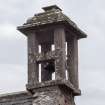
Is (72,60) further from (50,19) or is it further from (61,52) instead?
(50,19)

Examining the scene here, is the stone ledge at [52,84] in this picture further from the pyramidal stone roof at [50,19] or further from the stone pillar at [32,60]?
the pyramidal stone roof at [50,19]

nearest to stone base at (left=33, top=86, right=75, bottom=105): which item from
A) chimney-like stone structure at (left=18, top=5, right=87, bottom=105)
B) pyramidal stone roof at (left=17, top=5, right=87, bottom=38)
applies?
chimney-like stone structure at (left=18, top=5, right=87, bottom=105)

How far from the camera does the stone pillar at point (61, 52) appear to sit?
18062 mm

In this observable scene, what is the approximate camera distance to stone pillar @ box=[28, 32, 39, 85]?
18.4 metres

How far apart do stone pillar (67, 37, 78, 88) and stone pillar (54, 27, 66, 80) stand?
80 centimetres

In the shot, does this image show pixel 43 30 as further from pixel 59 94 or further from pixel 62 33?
pixel 59 94

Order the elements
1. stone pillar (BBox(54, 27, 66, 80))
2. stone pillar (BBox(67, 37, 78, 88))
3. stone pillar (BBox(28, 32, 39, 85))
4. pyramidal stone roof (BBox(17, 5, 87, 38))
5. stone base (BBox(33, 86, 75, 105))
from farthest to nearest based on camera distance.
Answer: stone pillar (BBox(67, 37, 78, 88))
pyramidal stone roof (BBox(17, 5, 87, 38))
stone pillar (BBox(28, 32, 39, 85))
stone pillar (BBox(54, 27, 66, 80))
stone base (BBox(33, 86, 75, 105))

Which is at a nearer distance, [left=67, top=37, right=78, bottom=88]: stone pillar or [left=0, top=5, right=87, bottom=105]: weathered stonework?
[left=0, top=5, right=87, bottom=105]: weathered stonework

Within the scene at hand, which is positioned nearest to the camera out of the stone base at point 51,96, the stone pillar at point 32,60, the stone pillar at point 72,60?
the stone base at point 51,96

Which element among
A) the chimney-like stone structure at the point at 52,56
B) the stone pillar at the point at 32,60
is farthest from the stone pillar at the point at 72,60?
the stone pillar at the point at 32,60

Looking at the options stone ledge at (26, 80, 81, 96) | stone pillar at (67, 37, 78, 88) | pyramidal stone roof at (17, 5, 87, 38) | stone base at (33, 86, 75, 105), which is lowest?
stone base at (33, 86, 75, 105)

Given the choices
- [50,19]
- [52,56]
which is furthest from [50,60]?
[50,19]

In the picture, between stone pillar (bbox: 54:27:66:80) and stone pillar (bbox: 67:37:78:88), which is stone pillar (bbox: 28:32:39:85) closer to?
stone pillar (bbox: 54:27:66:80)

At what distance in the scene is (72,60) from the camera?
19234 millimetres
